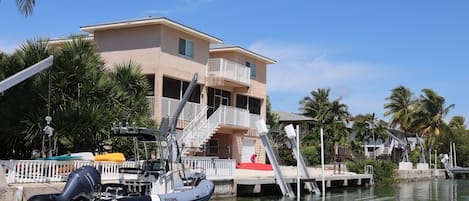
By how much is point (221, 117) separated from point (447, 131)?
4037cm

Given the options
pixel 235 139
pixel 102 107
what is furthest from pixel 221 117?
pixel 102 107

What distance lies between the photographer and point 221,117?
108 feet

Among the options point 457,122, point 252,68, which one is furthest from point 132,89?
point 457,122

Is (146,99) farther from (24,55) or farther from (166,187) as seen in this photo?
(166,187)

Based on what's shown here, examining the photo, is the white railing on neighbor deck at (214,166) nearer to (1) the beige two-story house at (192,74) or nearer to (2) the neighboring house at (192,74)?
(2) the neighboring house at (192,74)

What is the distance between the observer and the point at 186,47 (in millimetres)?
32469

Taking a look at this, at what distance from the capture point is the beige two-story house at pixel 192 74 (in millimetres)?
30308

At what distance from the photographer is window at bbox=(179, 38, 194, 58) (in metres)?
32.0

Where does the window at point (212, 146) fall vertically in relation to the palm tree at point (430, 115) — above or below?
below

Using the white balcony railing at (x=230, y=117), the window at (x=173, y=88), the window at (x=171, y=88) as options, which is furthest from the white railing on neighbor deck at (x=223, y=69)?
the window at (x=171, y=88)

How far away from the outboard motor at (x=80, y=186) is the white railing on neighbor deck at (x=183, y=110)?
1699 cm

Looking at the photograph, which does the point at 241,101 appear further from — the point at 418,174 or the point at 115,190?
the point at 115,190

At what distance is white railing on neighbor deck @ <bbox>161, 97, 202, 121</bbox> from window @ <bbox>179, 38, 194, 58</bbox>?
2914mm

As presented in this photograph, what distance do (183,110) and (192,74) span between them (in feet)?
8.11
